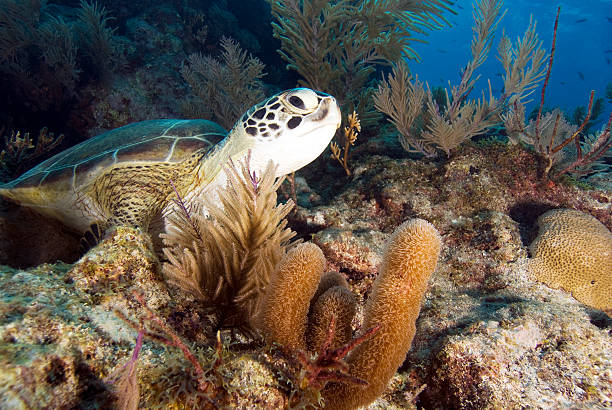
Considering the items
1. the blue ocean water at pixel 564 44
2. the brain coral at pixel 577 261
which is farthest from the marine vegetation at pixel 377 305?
the blue ocean water at pixel 564 44

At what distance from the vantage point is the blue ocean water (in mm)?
39375

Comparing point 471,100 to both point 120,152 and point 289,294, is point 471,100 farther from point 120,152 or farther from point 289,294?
point 120,152

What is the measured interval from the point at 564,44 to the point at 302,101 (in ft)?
254

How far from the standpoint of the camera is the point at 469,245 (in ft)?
6.81

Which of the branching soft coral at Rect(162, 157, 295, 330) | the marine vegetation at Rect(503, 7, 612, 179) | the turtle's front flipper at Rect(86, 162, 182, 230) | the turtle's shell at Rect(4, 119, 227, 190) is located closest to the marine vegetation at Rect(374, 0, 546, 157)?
the marine vegetation at Rect(503, 7, 612, 179)

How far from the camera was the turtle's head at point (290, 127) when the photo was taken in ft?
6.59

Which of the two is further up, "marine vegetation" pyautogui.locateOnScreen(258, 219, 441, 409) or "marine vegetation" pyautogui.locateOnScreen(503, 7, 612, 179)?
"marine vegetation" pyautogui.locateOnScreen(258, 219, 441, 409)

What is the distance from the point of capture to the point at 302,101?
2041mm

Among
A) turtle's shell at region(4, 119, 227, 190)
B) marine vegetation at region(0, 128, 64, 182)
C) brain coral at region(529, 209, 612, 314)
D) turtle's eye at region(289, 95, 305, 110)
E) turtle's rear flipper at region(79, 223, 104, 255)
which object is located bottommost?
brain coral at region(529, 209, 612, 314)

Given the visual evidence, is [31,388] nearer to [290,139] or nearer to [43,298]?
[43,298]

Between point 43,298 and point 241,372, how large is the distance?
2.12 ft

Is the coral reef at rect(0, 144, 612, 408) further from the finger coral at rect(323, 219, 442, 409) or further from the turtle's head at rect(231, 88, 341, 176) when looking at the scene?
the turtle's head at rect(231, 88, 341, 176)

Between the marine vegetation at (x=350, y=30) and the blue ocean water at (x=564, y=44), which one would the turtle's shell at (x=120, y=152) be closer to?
the marine vegetation at (x=350, y=30)

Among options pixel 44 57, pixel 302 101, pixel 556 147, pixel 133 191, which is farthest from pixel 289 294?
pixel 44 57
